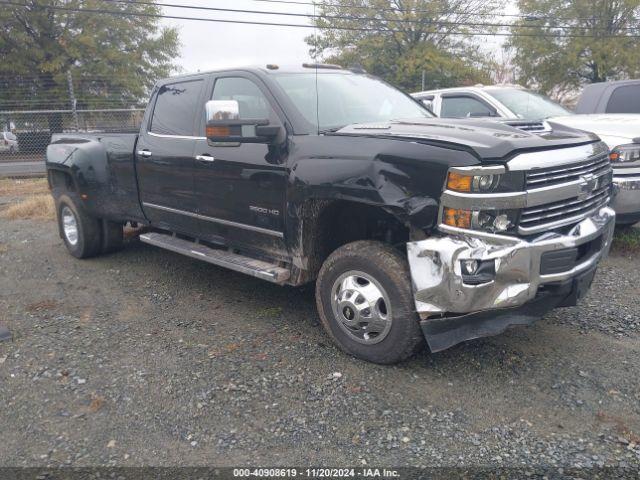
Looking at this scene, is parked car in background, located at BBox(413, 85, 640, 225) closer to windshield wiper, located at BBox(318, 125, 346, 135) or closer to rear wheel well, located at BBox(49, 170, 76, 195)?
windshield wiper, located at BBox(318, 125, 346, 135)

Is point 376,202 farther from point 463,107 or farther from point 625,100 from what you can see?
point 625,100

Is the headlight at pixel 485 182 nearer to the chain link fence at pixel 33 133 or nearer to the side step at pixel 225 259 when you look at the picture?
the side step at pixel 225 259

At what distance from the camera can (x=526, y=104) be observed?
7.64m

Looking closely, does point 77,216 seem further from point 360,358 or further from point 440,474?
point 440,474

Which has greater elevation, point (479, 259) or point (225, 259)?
point (479, 259)

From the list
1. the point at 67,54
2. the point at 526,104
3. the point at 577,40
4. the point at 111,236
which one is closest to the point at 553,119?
the point at 526,104

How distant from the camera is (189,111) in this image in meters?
4.84

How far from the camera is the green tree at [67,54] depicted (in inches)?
984

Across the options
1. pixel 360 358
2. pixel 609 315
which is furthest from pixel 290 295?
pixel 609 315

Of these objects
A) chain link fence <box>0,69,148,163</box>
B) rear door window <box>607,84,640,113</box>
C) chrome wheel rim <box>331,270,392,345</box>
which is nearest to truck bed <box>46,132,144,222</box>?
chrome wheel rim <box>331,270,392,345</box>

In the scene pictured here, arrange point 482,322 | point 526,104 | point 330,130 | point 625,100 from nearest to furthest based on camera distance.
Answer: point 482,322 < point 330,130 < point 526,104 < point 625,100

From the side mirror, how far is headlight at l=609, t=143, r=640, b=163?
3826mm

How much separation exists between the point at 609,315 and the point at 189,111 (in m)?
3.80

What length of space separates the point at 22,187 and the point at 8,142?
7.33 metres
